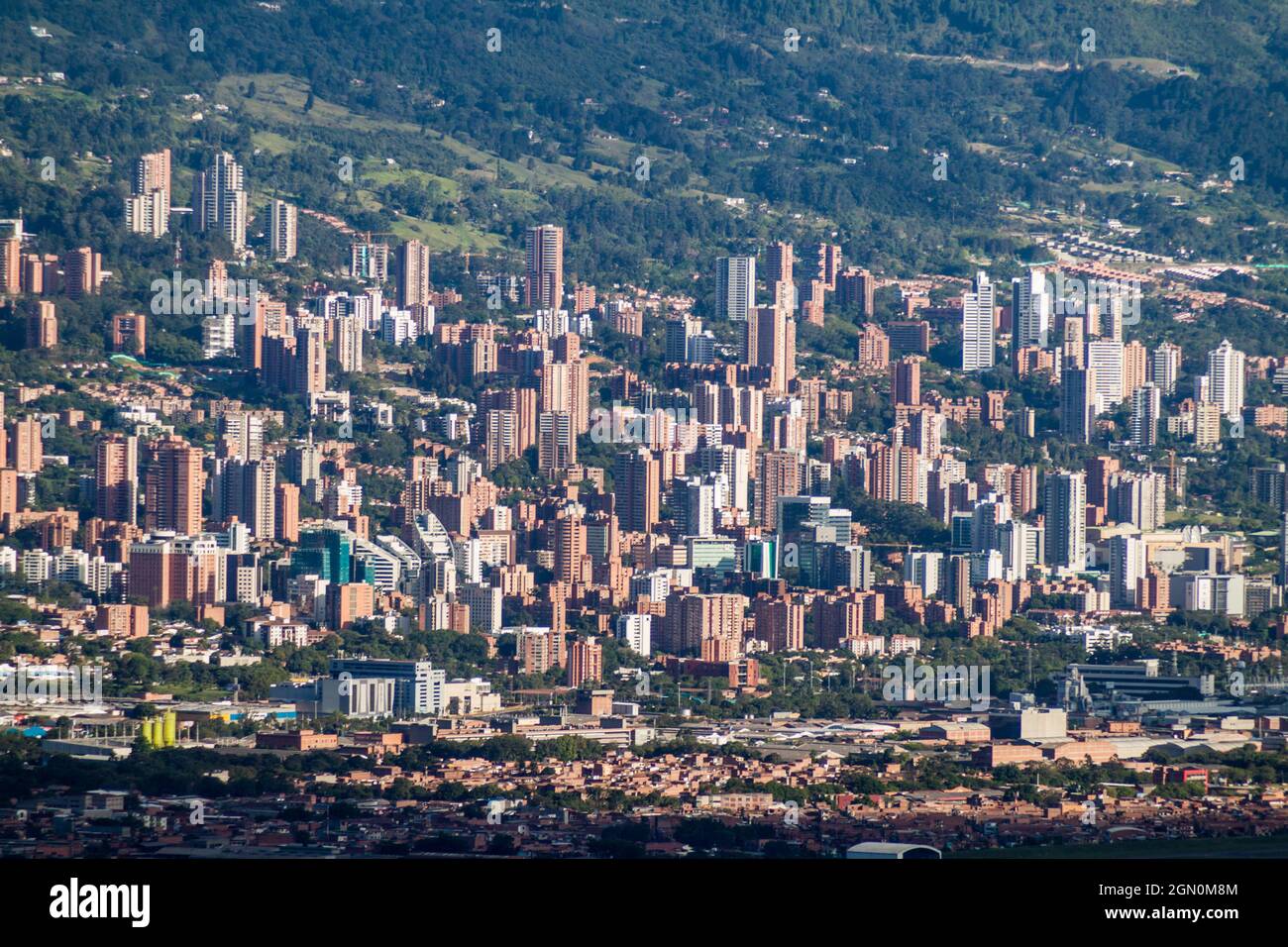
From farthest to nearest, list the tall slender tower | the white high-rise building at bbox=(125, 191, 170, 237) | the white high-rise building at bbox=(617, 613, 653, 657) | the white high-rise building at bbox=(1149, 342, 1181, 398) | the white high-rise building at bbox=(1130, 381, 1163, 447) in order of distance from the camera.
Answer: the tall slender tower → the white high-rise building at bbox=(125, 191, 170, 237) → the white high-rise building at bbox=(1149, 342, 1181, 398) → the white high-rise building at bbox=(1130, 381, 1163, 447) → the white high-rise building at bbox=(617, 613, 653, 657)

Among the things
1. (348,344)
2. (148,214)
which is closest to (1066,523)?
(348,344)

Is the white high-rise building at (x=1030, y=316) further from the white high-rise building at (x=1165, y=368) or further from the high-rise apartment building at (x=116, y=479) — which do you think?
the high-rise apartment building at (x=116, y=479)

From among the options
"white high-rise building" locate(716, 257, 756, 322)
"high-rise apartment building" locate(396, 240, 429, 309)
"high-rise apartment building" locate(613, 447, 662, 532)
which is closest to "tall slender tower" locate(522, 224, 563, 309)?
"high-rise apartment building" locate(396, 240, 429, 309)

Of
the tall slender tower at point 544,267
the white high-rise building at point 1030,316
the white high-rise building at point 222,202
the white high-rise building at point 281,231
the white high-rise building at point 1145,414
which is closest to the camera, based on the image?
the white high-rise building at point 1145,414

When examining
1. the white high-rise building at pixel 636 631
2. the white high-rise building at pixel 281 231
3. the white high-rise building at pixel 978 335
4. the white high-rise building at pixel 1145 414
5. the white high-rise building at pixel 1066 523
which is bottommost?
the white high-rise building at pixel 636 631

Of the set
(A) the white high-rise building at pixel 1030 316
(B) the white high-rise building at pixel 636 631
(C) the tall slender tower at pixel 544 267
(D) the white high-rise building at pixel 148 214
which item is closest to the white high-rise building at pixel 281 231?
(D) the white high-rise building at pixel 148 214

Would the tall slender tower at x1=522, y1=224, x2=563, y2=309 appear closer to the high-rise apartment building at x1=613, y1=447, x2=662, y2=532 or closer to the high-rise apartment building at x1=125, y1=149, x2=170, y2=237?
the high-rise apartment building at x1=125, y1=149, x2=170, y2=237
